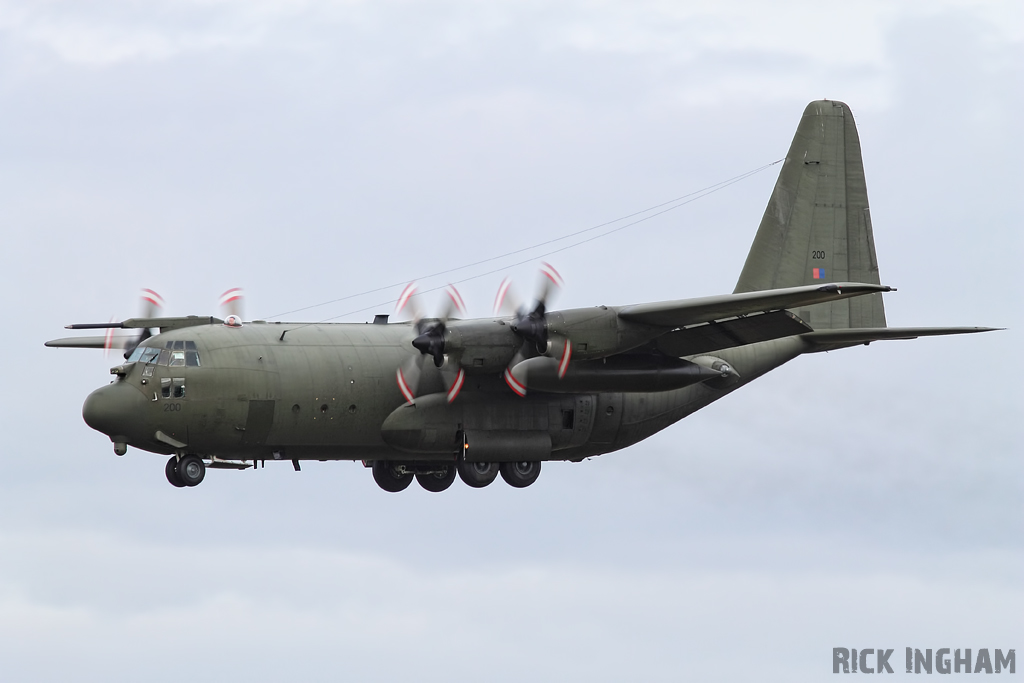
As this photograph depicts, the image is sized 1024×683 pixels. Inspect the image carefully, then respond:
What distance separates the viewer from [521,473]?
102 feet

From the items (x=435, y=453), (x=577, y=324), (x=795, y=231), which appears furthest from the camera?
(x=795, y=231)

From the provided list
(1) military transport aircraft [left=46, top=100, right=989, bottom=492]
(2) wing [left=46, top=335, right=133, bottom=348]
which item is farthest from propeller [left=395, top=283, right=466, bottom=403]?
(2) wing [left=46, top=335, right=133, bottom=348]

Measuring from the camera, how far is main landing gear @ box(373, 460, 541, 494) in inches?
1208

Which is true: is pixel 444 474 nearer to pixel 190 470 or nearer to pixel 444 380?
pixel 444 380

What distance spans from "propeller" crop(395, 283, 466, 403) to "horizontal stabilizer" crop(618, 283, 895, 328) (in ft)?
11.6

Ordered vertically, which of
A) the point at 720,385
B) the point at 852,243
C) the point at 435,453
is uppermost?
the point at 852,243

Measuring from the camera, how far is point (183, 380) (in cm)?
2839

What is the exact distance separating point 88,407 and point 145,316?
3.62 m

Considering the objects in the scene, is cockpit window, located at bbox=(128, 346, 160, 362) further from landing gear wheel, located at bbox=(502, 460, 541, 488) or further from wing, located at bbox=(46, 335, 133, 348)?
landing gear wheel, located at bbox=(502, 460, 541, 488)

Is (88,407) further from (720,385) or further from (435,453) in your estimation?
(720,385)

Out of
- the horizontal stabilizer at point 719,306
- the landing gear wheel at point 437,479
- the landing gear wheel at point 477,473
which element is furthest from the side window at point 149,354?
the horizontal stabilizer at point 719,306

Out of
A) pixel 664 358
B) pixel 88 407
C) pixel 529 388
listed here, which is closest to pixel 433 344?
pixel 529 388

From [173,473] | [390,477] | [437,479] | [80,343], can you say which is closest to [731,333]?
[437,479]

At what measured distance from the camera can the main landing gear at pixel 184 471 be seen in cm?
2889
